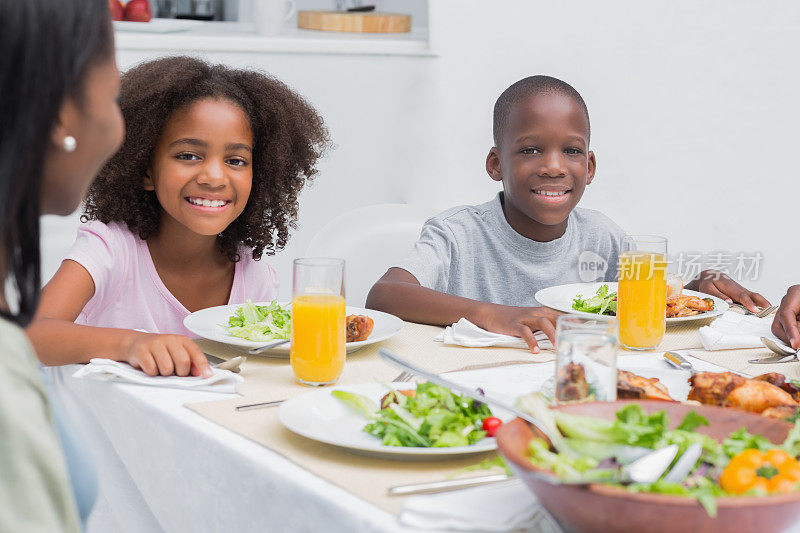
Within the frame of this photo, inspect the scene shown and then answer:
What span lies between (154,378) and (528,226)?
1.16 meters

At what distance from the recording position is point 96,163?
2.60 ft

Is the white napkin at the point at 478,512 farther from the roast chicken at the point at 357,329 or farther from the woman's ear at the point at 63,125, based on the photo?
the roast chicken at the point at 357,329

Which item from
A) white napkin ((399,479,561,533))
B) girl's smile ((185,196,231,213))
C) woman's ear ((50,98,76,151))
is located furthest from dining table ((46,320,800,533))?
girl's smile ((185,196,231,213))

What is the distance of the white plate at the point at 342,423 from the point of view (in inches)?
34.2

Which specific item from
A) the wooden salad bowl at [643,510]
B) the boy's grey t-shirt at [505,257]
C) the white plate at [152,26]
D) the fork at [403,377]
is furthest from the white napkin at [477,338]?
the white plate at [152,26]

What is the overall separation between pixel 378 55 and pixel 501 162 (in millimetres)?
1003

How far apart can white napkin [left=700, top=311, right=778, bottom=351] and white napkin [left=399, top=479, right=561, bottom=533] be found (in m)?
0.72

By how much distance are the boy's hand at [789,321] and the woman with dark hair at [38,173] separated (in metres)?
1.03

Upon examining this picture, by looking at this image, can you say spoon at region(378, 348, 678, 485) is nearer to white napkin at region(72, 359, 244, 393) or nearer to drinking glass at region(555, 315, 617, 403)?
drinking glass at region(555, 315, 617, 403)

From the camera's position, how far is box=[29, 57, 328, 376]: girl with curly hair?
1729mm

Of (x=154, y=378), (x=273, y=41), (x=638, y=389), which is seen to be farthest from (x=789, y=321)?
(x=273, y=41)

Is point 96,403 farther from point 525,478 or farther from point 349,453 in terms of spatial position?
point 525,478

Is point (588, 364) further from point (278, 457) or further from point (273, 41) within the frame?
point (273, 41)

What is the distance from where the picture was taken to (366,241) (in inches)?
94.9
